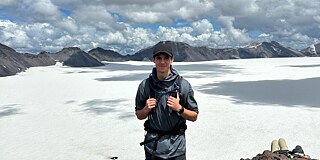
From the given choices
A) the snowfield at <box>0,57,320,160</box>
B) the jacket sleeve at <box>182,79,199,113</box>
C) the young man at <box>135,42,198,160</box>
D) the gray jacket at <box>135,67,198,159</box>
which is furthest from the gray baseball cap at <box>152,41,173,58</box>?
the snowfield at <box>0,57,320,160</box>

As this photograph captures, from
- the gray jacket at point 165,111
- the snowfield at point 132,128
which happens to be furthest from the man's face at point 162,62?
the snowfield at point 132,128

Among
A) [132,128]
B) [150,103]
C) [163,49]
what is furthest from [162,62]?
[132,128]

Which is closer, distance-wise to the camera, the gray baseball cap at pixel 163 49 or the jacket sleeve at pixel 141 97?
the gray baseball cap at pixel 163 49

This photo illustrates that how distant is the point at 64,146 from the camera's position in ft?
32.2

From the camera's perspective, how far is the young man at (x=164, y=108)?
312 centimetres

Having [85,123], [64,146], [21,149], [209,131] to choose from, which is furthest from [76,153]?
[209,131]

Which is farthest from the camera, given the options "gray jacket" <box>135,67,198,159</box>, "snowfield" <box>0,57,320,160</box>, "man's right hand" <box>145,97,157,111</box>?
"snowfield" <box>0,57,320,160</box>

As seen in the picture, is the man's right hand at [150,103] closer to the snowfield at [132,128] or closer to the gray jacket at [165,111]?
the gray jacket at [165,111]

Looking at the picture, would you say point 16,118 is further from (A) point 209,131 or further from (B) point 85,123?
(A) point 209,131

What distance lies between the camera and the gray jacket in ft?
10.4

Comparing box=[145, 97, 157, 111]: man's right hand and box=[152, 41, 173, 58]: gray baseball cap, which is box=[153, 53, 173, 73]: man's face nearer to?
box=[152, 41, 173, 58]: gray baseball cap

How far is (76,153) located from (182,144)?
6.58m

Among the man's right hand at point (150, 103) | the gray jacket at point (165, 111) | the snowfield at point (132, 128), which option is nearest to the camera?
the man's right hand at point (150, 103)

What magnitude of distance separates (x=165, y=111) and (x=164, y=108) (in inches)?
1.3
